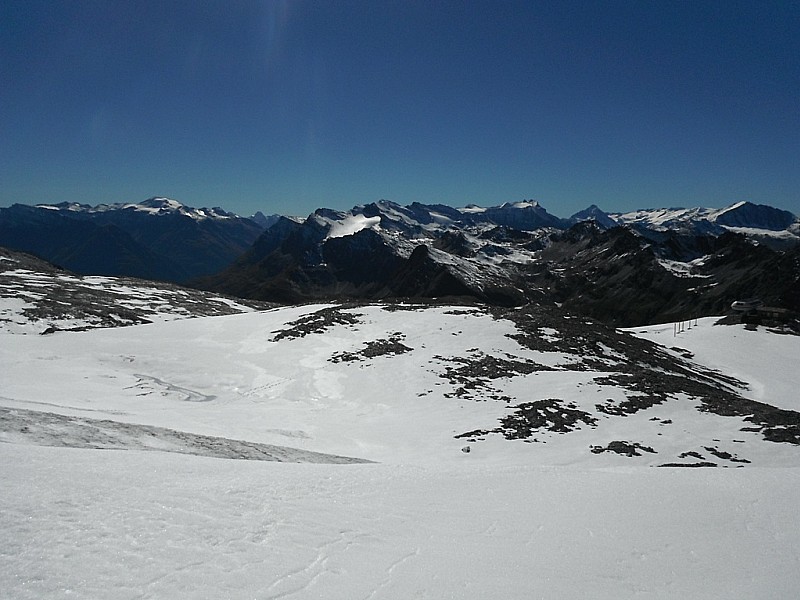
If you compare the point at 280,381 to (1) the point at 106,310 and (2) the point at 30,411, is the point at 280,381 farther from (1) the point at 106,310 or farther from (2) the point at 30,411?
(1) the point at 106,310

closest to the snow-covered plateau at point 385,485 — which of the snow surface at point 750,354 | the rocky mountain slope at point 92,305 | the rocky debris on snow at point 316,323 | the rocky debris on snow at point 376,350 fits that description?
the rocky debris on snow at point 376,350

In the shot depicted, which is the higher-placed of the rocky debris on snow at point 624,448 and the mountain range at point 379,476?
the mountain range at point 379,476

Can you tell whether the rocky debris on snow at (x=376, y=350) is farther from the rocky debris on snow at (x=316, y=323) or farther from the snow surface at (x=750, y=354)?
the snow surface at (x=750, y=354)

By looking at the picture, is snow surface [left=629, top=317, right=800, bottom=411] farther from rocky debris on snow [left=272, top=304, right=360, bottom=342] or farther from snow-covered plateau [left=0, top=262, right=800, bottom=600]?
rocky debris on snow [left=272, top=304, right=360, bottom=342]

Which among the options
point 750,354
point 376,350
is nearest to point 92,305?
point 376,350

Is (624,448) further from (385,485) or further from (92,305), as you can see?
(92,305)

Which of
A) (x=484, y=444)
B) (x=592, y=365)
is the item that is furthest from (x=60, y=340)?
(x=592, y=365)

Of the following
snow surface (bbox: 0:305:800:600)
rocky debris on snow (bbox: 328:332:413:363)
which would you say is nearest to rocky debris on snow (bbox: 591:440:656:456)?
snow surface (bbox: 0:305:800:600)

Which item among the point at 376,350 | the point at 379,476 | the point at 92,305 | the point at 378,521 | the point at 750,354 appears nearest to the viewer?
the point at 378,521

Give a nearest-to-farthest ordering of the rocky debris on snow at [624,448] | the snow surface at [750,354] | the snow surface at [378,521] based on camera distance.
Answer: the snow surface at [378,521] → the rocky debris on snow at [624,448] → the snow surface at [750,354]
